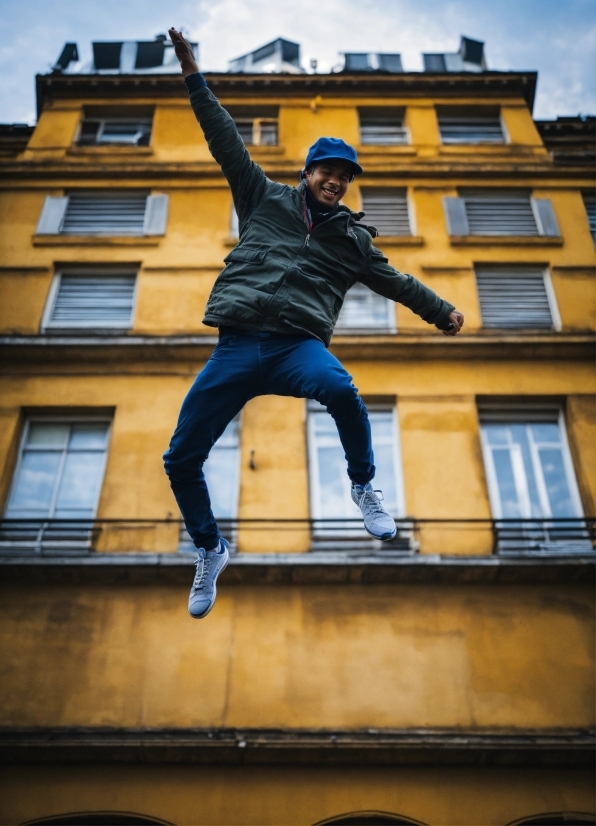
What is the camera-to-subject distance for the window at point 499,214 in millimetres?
14500

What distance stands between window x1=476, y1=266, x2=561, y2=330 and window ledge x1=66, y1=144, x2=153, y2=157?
7.38 metres

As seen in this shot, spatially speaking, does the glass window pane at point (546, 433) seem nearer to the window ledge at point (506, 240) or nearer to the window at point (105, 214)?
the window ledge at point (506, 240)

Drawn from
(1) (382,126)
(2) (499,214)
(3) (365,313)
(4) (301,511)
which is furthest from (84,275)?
(2) (499,214)

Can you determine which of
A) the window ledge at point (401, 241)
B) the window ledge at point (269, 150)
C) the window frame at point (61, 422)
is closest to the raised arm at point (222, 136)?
the window frame at point (61, 422)

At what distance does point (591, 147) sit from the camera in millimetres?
16719

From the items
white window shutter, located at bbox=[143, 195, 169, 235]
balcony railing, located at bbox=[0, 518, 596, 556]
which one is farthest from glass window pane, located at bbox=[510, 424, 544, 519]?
white window shutter, located at bbox=[143, 195, 169, 235]

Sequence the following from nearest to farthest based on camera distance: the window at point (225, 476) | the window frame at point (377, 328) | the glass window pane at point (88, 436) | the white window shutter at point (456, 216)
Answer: the window at point (225, 476), the glass window pane at point (88, 436), the window frame at point (377, 328), the white window shutter at point (456, 216)

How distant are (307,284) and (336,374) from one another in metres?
0.66

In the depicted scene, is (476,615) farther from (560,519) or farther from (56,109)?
(56,109)

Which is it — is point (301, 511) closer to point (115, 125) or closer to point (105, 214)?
point (105, 214)

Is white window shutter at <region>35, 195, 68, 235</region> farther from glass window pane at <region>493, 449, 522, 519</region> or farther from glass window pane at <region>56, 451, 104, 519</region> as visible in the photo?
glass window pane at <region>493, 449, 522, 519</region>

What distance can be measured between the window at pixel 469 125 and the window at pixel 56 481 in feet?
33.4

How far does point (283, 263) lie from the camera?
4.58 m

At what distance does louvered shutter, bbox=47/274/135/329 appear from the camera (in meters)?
13.4
